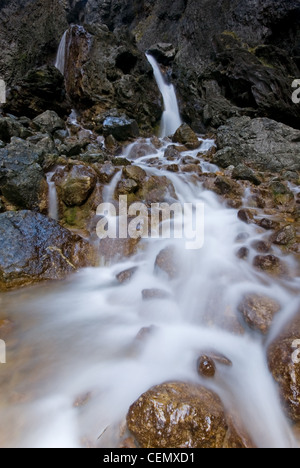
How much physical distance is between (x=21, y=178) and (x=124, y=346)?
14.2 feet

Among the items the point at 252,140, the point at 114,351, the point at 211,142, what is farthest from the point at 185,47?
the point at 114,351

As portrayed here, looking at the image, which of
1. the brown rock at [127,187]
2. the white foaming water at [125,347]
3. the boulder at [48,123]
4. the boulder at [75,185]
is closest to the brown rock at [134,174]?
the brown rock at [127,187]

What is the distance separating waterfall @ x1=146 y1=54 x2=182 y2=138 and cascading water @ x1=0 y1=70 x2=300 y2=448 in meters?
11.5

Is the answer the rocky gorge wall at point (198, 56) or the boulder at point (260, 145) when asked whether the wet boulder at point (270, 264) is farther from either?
the rocky gorge wall at point (198, 56)

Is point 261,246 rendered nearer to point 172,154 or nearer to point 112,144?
point 172,154

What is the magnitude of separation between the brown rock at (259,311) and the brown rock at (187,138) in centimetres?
948

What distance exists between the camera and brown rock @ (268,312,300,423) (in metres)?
2.19

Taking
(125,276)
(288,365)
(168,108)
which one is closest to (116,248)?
(125,276)

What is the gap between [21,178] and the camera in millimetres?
5496

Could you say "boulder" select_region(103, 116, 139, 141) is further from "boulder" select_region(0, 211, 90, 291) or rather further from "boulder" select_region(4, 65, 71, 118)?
"boulder" select_region(0, 211, 90, 291)

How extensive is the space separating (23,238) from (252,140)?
9596 millimetres

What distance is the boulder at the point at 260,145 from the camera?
9.55 m

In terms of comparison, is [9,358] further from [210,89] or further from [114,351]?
[210,89]

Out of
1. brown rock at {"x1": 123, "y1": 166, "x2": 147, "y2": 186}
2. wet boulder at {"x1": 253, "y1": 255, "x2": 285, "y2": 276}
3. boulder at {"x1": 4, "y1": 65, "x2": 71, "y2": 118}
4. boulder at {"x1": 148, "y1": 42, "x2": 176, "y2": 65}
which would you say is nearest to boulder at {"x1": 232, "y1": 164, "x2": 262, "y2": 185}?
brown rock at {"x1": 123, "y1": 166, "x2": 147, "y2": 186}
